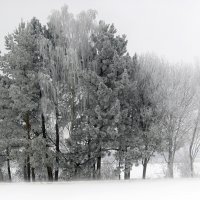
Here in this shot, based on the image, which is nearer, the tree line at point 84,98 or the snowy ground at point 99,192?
the snowy ground at point 99,192

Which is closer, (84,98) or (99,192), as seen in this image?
(99,192)

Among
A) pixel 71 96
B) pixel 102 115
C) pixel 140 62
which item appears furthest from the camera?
pixel 140 62

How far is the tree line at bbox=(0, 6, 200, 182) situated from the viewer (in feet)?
87.4

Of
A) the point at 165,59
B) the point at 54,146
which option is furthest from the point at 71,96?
the point at 165,59

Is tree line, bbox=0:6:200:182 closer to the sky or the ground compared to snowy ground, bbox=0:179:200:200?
closer to the sky

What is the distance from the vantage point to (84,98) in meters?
27.5

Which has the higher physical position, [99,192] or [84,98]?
[84,98]

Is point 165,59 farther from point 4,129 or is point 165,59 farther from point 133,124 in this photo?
point 4,129

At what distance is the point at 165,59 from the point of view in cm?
3072

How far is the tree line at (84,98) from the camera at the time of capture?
87.4ft

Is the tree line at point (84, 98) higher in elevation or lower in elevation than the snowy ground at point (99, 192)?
higher

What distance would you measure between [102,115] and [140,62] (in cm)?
758

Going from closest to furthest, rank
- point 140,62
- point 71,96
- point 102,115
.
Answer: point 102,115 < point 71,96 < point 140,62

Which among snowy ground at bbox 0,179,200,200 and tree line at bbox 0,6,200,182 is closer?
snowy ground at bbox 0,179,200,200
